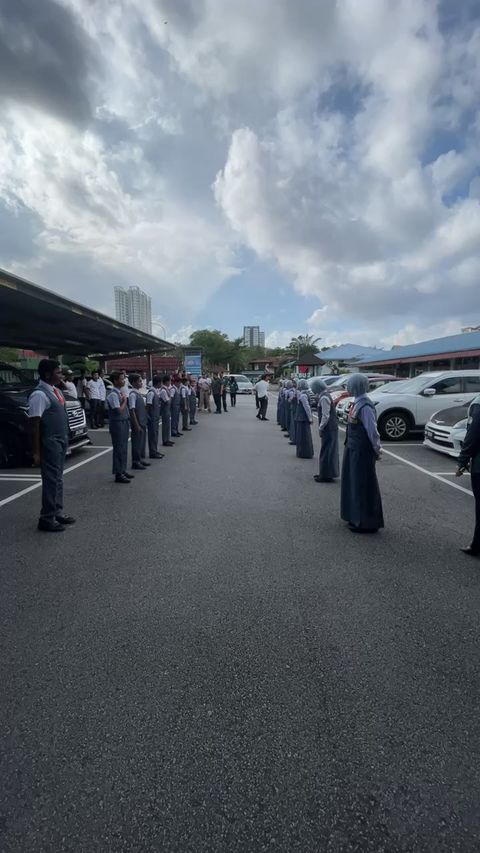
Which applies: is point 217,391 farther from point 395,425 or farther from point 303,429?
point 303,429

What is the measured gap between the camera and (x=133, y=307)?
163ft

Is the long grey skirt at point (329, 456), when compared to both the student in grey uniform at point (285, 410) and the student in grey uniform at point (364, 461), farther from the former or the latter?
the student in grey uniform at point (285, 410)

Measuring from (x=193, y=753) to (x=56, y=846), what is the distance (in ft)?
2.07

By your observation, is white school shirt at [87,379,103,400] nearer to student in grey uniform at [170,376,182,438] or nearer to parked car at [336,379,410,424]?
student in grey uniform at [170,376,182,438]

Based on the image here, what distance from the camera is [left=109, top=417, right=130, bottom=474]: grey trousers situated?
7129 mm

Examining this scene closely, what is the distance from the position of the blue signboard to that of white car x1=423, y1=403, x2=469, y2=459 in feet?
52.3

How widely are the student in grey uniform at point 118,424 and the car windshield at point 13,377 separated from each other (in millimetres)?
4090

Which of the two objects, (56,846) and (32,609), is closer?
(56,846)

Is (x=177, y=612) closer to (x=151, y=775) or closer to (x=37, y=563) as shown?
(x=151, y=775)

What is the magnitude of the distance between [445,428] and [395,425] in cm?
236

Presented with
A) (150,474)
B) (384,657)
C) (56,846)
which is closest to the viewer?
(56,846)

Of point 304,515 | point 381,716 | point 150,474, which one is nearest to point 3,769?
point 381,716

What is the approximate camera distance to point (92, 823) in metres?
1.71

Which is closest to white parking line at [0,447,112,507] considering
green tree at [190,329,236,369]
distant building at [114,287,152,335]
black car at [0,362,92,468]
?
black car at [0,362,92,468]
